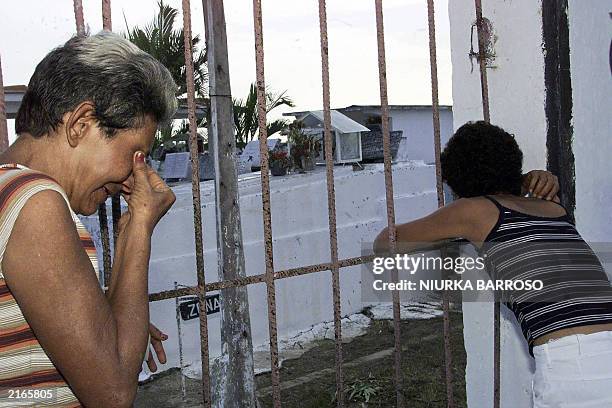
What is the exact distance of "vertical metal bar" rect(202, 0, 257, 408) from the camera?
5906 millimetres

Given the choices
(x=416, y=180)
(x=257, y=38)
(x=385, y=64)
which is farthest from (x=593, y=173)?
(x=416, y=180)

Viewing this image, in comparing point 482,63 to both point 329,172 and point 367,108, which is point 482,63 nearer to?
point 329,172

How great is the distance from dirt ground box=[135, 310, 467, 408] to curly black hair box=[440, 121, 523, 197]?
377 centimetres

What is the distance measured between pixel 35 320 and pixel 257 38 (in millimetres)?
1182

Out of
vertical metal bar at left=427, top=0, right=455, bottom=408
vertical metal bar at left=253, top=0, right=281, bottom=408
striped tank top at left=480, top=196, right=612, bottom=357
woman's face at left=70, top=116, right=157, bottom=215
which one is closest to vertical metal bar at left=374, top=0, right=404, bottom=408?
vertical metal bar at left=427, top=0, right=455, bottom=408

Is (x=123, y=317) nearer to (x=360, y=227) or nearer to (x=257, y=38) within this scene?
(x=257, y=38)

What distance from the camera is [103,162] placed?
136cm

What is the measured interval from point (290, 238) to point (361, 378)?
248 cm

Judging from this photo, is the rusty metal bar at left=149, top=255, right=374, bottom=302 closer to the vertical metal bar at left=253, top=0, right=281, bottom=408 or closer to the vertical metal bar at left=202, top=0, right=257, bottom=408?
the vertical metal bar at left=253, top=0, right=281, bottom=408

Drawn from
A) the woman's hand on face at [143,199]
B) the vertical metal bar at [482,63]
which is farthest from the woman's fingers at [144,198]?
the vertical metal bar at [482,63]

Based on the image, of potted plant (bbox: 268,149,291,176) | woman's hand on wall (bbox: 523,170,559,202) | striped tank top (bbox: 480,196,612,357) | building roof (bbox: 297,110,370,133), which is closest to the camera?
striped tank top (bbox: 480,196,612,357)

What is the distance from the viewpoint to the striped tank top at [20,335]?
1168 millimetres

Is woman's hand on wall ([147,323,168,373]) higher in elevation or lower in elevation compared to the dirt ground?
higher

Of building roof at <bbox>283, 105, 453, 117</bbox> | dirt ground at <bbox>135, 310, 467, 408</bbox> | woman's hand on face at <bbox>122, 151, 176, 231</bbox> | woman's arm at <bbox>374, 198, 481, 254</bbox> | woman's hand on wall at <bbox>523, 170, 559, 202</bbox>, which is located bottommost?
dirt ground at <bbox>135, 310, 467, 408</bbox>
